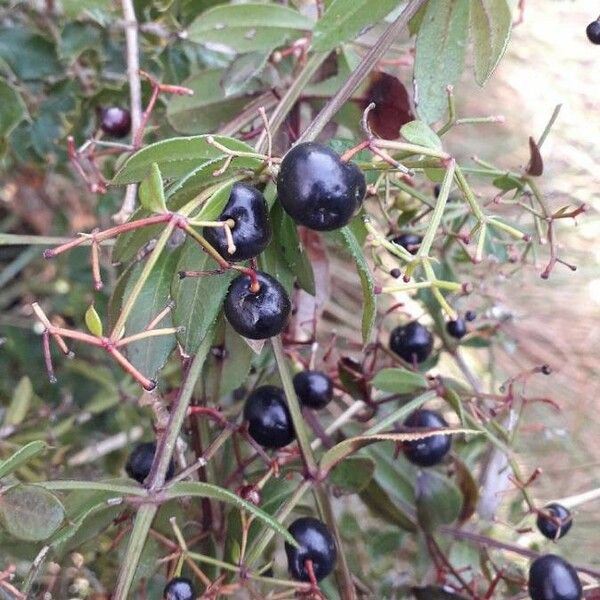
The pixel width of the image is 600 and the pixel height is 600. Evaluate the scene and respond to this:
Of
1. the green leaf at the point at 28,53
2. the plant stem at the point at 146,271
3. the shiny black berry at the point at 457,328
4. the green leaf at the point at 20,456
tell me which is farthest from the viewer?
the green leaf at the point at 28,53

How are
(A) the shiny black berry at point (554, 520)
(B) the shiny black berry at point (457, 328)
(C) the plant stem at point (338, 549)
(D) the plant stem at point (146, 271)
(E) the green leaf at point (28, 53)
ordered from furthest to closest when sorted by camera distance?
(E) the green leaf at point (28, 53), (B) the shiny black berry at point (457, 328), (A) the shiny black berry at point (554, 520), (C) the plant stem at point (338, 549), (D) the plant stem at point (146, 271)

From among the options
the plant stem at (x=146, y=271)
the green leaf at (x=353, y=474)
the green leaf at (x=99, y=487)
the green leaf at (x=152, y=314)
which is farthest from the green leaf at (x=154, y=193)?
the green leaf at (x=353, y=474)

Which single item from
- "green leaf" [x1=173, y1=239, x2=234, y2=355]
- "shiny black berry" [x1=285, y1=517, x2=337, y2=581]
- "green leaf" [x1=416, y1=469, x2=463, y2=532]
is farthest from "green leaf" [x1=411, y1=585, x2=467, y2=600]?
"green leaf" [x1=173, y1=239, x2=234, y2=355]

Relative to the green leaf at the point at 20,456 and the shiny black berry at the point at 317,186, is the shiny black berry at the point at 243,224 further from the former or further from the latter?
the green leaf at the point at 20,456

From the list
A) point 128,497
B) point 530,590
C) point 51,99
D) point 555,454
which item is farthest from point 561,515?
point 51,99

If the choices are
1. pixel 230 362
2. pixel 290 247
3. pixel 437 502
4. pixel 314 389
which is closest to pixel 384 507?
pixel 437 502

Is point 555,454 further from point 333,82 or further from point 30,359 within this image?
point 30,359
